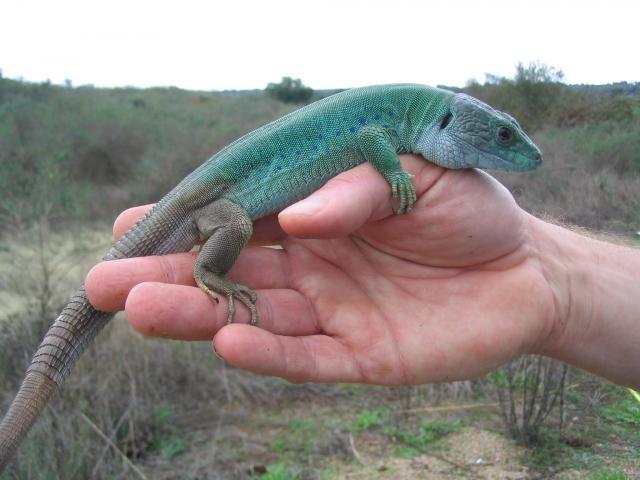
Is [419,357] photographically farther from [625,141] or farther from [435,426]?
[435,426]

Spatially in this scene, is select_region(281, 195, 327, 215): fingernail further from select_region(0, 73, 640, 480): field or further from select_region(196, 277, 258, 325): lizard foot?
select_region(0, 73, 640, 480): field

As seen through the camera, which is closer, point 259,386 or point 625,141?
point 625,141

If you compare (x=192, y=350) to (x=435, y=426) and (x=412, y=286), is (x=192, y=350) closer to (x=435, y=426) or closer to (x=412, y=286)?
(x=435, y=426)

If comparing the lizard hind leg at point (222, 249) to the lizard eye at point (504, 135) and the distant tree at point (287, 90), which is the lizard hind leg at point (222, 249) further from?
the distant tree at point (287, 90)

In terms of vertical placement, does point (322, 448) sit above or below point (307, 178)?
below

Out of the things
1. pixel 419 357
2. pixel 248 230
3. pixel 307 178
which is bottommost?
pixel 419 357

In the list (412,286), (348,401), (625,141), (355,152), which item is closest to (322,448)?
(348,401)

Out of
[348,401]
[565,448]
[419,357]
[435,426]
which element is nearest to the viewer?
[419,357]

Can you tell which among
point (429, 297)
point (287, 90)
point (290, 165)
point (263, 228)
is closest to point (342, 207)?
point (429, 297)

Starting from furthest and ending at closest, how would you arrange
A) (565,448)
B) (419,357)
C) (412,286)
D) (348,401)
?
(348,401) < (565,448) < (412,286) < (419,357)
